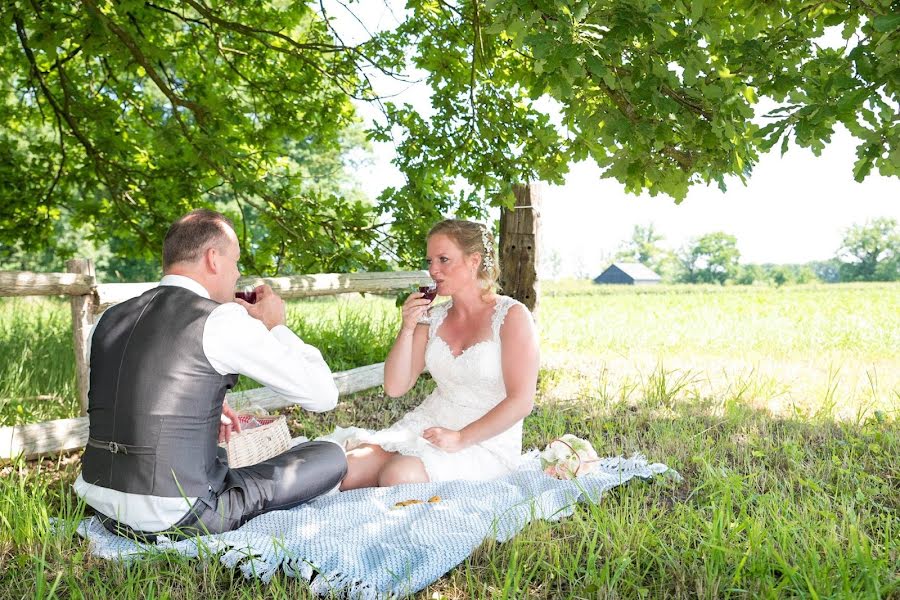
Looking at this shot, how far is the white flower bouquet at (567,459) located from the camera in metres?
4.25

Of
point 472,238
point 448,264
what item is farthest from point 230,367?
point 472,238

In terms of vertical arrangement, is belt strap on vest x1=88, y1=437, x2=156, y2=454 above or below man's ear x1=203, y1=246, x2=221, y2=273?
below

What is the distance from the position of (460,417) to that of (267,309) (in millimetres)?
1491

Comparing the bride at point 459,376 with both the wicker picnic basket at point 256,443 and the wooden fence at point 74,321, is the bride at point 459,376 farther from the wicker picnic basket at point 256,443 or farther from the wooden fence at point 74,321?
the wooden fence at point 74,321

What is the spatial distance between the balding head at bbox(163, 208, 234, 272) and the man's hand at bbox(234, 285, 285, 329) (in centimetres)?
32

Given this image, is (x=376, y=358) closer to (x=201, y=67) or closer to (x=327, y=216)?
(x=327, y=216)

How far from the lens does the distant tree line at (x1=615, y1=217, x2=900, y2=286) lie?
81.1 m

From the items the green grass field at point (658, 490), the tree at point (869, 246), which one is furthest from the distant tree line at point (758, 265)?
the green grass field at point (658, 490)

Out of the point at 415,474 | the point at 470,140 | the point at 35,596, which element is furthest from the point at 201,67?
the point at 35,596

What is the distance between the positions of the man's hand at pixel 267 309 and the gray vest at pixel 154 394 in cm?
38

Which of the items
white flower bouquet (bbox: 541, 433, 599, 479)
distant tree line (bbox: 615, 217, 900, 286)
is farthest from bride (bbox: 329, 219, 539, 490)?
distant tree line (bbox: 615, 217, 900, 286)

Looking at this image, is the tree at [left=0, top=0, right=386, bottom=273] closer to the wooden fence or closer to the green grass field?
the green grass field

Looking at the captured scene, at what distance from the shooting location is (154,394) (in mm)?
2877

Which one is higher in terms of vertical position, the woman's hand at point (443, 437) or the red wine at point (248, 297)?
the red wine at point (248, 297)
